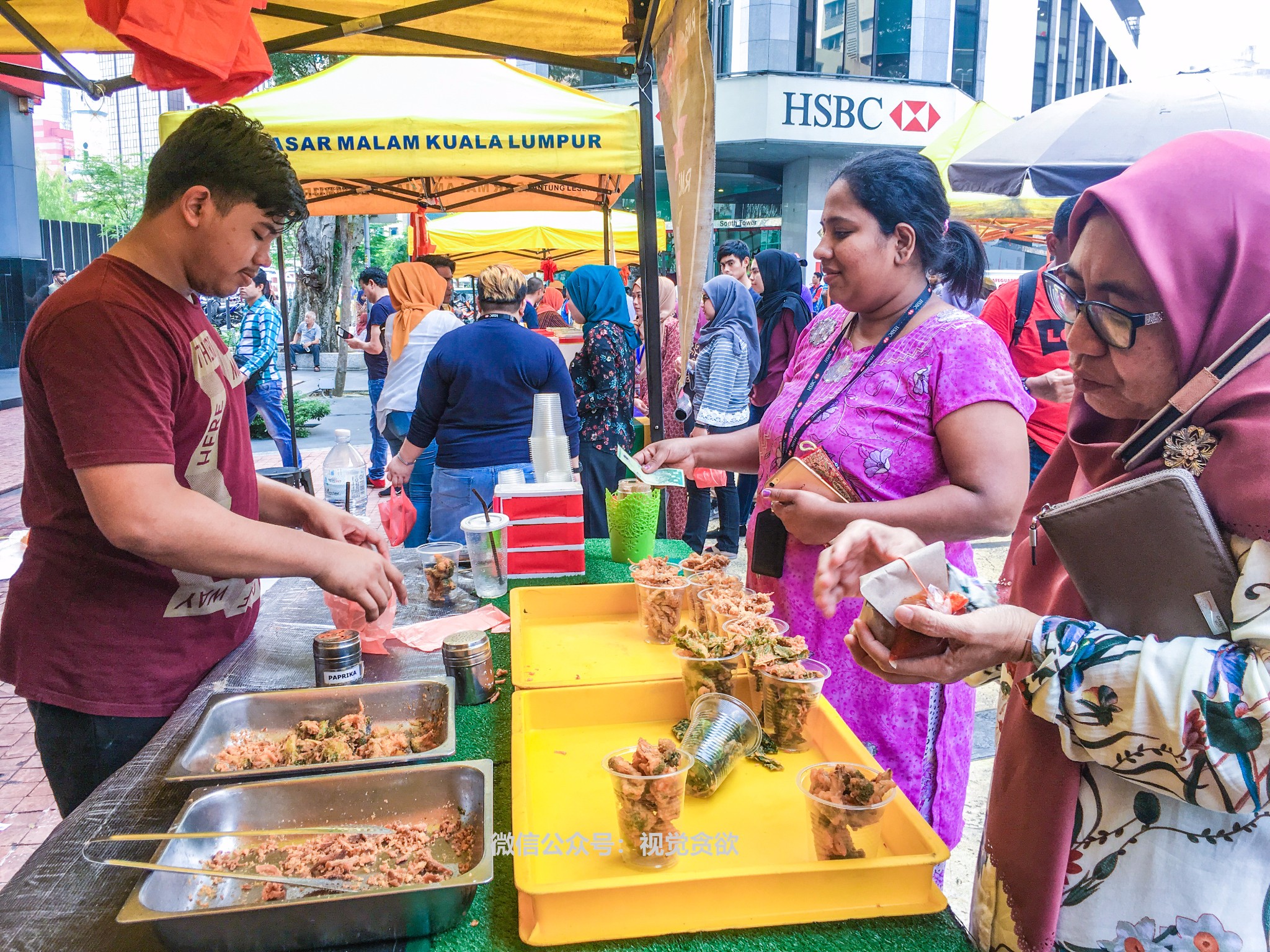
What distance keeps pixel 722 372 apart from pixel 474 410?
2514 mm

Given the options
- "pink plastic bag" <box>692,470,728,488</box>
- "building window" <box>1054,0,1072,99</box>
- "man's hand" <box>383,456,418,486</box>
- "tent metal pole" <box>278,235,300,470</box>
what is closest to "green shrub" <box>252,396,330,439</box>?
"tent metal pole" <box>278,235,300,470</box>

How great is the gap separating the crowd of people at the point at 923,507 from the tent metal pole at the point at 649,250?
1.15 meters

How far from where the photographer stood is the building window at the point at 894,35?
1950 centimetres

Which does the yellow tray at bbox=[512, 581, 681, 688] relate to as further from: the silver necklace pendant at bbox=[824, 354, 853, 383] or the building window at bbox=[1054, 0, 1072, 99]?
the building window at bbox=[1054, 0, 1072, 99]

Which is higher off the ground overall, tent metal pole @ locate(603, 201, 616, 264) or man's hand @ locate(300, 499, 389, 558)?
tent metal pole @ locate(603, 201, 616, 264)

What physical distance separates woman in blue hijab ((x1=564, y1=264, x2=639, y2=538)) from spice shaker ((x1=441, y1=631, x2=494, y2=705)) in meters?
3.44

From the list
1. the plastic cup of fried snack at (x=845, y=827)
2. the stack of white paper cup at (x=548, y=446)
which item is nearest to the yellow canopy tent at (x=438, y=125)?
the stack of white paper cup at (x=548, y=446)

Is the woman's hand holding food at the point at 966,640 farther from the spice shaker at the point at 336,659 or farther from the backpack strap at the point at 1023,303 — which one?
the backpack strap at the point at 1023,303

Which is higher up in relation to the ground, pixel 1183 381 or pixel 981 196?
pixel 981 196

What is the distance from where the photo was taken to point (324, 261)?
20172 millimetres

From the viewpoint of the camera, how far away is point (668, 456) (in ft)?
8.42

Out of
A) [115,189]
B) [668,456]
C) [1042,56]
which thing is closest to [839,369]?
[668,456]

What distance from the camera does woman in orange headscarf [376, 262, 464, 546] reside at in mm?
5816

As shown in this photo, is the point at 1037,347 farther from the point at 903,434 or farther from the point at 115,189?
the point at 115,189
